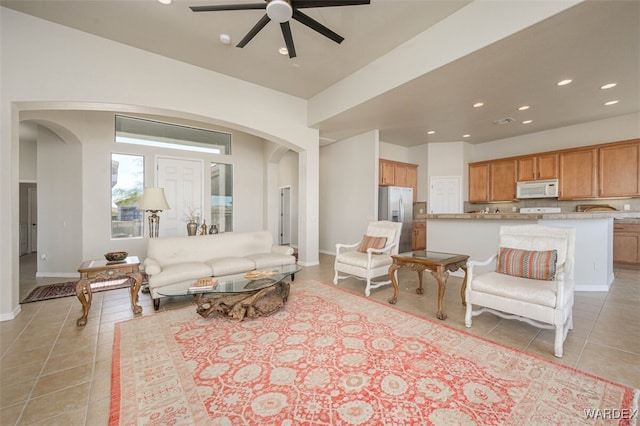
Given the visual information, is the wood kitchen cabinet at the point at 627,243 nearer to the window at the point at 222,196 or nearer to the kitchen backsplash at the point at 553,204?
the kitchen backsplash at the point at 553,204

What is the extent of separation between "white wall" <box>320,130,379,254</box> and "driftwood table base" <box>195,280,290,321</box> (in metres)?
3.54

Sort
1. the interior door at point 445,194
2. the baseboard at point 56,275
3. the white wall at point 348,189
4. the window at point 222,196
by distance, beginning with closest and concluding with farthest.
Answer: the baseboard at point 56,275 < the white wall at point 348,189 < the window at point 222,196 < the interior door at point 445,194

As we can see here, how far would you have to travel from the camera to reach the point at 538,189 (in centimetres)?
575

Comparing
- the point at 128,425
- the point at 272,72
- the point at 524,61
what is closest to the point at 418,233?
the point at 524,61

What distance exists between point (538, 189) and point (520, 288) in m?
4.87

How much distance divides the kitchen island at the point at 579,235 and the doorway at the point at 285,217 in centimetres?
524

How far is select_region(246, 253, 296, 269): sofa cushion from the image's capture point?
3.96 m

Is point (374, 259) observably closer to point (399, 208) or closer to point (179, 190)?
point (399, 208)

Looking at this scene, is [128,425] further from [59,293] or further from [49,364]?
[59,293]

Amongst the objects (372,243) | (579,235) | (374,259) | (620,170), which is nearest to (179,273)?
(374,259)

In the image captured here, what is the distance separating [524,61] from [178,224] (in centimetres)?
664

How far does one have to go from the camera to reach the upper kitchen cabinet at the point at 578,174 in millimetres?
5160

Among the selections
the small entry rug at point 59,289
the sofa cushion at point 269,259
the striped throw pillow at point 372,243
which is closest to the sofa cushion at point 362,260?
the striped throw pillow at point 372,243

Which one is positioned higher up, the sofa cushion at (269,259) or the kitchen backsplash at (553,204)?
the kitchen backsplash at (553,204)
